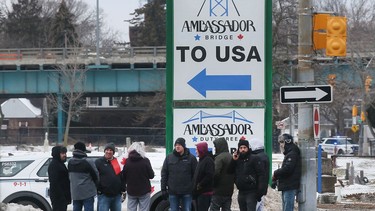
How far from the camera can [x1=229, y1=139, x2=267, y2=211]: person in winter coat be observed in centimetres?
1468

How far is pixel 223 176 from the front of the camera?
15.3m

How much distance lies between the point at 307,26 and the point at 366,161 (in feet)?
106

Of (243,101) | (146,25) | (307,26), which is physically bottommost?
(243,101)

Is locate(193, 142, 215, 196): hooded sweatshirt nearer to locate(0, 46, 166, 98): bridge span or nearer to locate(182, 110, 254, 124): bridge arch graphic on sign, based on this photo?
locate(182, 110, 254, 124): bridge arch graphic on sign

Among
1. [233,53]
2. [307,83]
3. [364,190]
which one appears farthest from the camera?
[364,190]

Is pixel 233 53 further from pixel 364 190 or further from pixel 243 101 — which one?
pixel 364 190

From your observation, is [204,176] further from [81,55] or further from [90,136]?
[81,55]

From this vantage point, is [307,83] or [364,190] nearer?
[307,83]

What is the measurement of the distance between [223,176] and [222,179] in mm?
58

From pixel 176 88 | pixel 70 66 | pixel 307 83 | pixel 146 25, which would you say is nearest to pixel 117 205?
pixel 176 88

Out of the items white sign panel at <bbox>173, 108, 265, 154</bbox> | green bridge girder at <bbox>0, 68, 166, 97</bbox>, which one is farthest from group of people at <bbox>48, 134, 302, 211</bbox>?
green bridge girder at <bbox>0, 68, 166, 97</bbox>

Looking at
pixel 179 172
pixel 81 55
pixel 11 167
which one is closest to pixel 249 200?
pixel 179 172

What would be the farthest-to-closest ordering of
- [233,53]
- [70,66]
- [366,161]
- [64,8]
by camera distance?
[64,8]
[70,66]
[366,161]
[233,53]

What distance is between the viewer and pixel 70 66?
6309 centimetres
